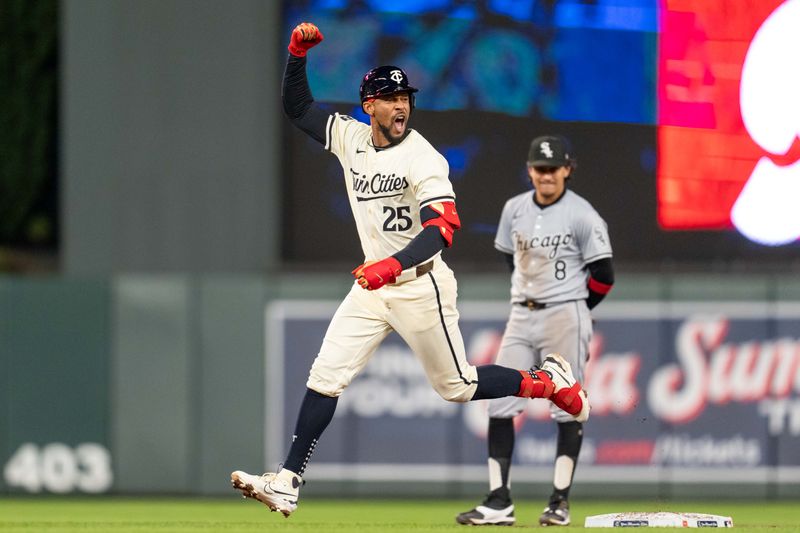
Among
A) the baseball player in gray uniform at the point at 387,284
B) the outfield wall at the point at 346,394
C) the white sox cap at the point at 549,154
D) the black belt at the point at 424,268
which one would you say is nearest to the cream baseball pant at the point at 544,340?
the white sox cap at the point at 549,154

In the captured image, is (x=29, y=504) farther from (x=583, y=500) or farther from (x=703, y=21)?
(x=703, y=21)

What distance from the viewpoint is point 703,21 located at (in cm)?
934

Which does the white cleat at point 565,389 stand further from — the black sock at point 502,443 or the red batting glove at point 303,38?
the red batting glove at point 303,38

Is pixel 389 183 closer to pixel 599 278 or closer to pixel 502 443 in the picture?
pixel 599 278

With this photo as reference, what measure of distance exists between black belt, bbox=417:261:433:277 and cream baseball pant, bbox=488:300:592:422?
1055mm

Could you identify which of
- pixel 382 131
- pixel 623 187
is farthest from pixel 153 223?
pixel 382 131

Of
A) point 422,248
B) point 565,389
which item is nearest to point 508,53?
point 565,389

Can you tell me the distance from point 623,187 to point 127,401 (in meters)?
3.35

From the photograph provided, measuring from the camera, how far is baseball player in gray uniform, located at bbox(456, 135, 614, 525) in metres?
7.21

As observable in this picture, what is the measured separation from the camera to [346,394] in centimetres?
944

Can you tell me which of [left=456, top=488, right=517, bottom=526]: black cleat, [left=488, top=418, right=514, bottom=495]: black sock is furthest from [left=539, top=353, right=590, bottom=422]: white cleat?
[left=456, top=488, right=517, bottom=526]: black cleat

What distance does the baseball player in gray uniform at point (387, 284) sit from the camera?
6.27 meters

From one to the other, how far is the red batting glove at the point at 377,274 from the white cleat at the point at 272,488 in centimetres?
93

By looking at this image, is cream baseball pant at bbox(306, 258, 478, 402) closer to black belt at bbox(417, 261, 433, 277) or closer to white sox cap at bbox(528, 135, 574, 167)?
black belt at bbox(417, 261, 433, 277)
